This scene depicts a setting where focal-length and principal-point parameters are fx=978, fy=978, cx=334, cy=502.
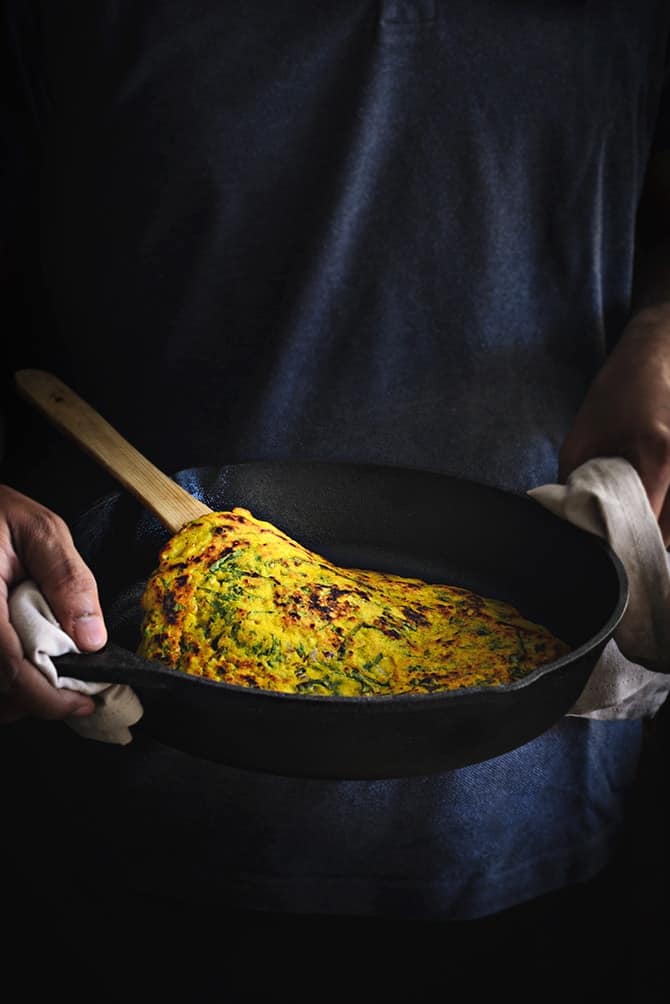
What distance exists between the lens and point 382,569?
1065 mm

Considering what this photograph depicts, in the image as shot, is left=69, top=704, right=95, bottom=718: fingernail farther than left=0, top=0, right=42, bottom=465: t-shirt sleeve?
No

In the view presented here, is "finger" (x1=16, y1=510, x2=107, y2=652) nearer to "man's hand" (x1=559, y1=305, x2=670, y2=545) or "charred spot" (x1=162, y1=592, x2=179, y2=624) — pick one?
"charred spot" (x1=162, y1=592, x2=179, y2=624)

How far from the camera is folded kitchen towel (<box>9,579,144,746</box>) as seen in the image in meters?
0.73

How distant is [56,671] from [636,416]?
1.99 feet

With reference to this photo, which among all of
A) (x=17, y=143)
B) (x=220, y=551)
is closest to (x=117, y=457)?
(x=220, y=551)

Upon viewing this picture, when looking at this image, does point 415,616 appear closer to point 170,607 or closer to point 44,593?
point 170,607

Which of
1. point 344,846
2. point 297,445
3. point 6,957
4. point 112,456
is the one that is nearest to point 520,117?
point 297,445

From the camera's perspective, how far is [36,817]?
1124mm

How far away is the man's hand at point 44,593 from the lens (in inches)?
29.4

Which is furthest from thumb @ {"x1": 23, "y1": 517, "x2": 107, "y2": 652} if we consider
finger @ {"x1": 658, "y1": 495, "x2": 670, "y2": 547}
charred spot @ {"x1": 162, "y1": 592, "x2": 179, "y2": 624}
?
finger @ {"x1": 658, "y1": 495, "x2": 670, "y2": 547}

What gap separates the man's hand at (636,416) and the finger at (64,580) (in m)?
0.53

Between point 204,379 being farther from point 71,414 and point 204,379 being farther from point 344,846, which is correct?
point 344,846

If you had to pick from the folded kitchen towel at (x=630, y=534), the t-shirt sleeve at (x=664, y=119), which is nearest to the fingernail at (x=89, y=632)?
the folded kitchen towel at (x=630, y=534)

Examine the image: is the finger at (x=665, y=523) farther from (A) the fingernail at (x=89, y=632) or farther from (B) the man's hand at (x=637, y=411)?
(A) the fingernail at (x=89, y=632)
